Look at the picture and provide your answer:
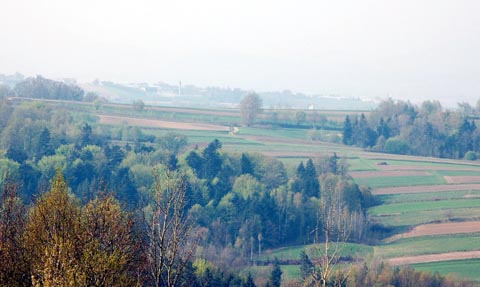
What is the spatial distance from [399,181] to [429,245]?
18.8m

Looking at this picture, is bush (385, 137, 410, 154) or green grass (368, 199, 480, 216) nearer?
green grass (368, 199, 480, 216)

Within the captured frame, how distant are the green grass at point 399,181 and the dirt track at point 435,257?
62.1 ft

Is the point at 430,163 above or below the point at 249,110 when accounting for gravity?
below

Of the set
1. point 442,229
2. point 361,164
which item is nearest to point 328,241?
point 442,229

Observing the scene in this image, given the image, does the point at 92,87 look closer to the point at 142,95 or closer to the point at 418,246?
the point at 142,95

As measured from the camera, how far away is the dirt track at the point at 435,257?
1774 inches

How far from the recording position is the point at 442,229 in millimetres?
51125

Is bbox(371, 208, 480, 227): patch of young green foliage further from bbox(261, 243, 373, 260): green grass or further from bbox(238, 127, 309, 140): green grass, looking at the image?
bbox(238, 127, 309, 140): green grass

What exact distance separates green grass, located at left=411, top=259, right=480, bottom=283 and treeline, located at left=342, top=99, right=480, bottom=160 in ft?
142

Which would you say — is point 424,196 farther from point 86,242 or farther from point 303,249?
point 86,242

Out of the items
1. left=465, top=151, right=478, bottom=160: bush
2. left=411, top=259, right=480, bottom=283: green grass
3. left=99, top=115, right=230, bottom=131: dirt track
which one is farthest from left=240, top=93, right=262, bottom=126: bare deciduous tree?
left=411, top=259, right=480, bottom=283: green grass

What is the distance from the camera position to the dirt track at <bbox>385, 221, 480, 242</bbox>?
50.4m

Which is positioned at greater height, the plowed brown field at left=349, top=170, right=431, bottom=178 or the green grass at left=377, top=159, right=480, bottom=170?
the green grass at left=377, top=159, right=480, bottom=170

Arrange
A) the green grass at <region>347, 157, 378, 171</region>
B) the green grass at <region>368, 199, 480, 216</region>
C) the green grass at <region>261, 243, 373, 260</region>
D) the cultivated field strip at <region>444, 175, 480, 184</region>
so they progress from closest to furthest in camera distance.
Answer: the green grass at <region>261, 243, 373, 260</region>
the green grass at <region>368, 199, 480, 216</region>
the cultivated field strip at <region>444, 175, 480, 184</region>
the green grass at <region>347, 157, 378, 171</region>
